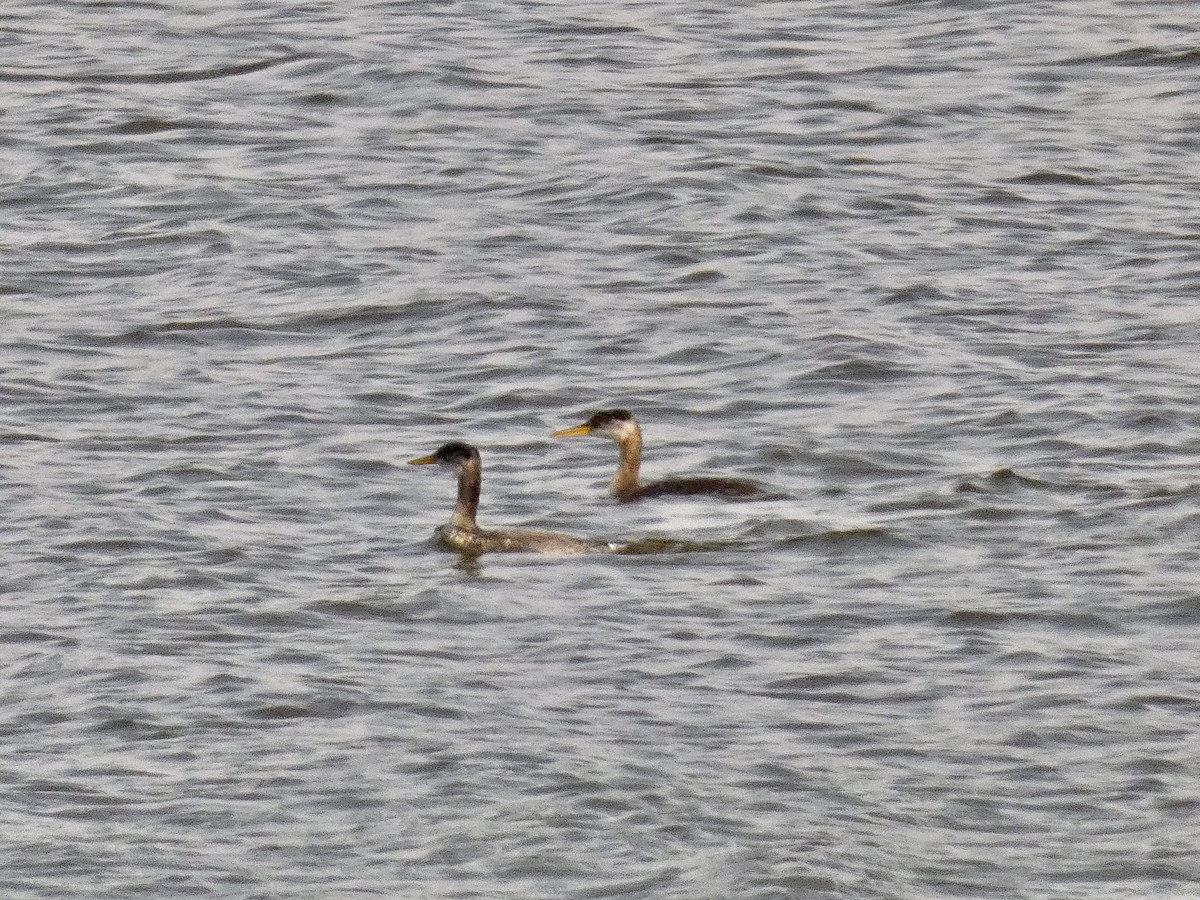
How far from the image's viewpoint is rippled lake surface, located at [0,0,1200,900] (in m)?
9.40

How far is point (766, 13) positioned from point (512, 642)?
16.1 meters

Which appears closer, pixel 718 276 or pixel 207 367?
pixel 207 367

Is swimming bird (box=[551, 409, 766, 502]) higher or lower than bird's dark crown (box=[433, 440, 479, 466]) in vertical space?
lower

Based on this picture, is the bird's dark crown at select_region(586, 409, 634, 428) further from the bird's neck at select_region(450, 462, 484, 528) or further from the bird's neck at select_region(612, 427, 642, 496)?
the bird's neck at select_region(450, 462, 484, 528)

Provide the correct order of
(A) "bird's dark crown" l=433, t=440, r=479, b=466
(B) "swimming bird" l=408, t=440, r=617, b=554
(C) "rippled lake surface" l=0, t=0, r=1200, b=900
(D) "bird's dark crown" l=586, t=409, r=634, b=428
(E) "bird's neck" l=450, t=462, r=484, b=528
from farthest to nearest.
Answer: (D) "bird's dark crown" l=586, t=409, r=634, b=428 → (A) "bird's dark crown" l=433, t=440, r=479, b=466 → (E) "bird's neck" l=450, t=462, r=484, b=528 → (B) "swimming bird" l=408, t=440, r=617, b=554 → (C) "rippled lake surface" l=0, t=0, r=1200, b=900

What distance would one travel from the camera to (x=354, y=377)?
1686cm

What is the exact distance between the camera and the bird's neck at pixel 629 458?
14.7 m

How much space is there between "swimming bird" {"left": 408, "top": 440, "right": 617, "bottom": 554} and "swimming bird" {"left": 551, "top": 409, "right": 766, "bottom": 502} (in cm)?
92

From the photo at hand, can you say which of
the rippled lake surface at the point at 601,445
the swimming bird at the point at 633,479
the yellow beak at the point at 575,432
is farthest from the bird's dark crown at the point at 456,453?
the yellow beak at the point at 575,432

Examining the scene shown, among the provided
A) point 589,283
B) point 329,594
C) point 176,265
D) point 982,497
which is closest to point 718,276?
point 589,283

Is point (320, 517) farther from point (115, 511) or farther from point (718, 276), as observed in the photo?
point (718, 276)

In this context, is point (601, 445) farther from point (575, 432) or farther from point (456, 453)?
point (456, 453)

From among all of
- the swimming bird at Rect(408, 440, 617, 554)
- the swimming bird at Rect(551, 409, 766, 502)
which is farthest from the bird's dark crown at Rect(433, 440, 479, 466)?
the swimming bird at Rect(551, 409, 766, 502)

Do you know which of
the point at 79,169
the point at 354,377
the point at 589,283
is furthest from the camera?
the point at 79,169
